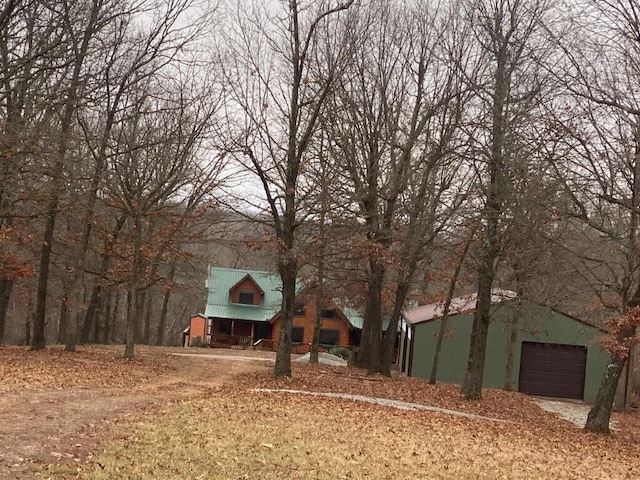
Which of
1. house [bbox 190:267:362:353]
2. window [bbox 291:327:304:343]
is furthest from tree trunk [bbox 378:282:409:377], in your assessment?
window [bbox 291:327:304:343]

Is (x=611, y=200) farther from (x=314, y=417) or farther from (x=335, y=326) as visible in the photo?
(x=335, y=326)

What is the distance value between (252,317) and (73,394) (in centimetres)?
3904

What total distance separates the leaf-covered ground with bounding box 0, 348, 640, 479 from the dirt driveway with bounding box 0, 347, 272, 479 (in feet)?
0.09

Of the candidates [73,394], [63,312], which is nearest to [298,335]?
[63,312]

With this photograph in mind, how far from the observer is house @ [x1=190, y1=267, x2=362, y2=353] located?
168ft

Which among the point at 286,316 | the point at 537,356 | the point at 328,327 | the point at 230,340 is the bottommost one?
the point at 230,340

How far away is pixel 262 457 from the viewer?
8.52 metres

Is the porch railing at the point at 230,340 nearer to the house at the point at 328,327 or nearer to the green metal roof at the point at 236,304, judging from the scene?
the green metal roof at the point at 236,304

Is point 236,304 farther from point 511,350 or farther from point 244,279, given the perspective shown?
point 511,350

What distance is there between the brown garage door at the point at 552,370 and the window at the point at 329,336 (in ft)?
69.6

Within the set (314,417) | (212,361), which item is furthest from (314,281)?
(314,417)

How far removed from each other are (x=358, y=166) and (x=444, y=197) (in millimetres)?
3435

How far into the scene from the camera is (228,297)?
52344 mm

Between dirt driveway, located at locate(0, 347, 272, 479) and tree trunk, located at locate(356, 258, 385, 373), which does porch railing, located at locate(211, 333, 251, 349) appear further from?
dirt driveway, located at locate(0, 347, 272, 479)
